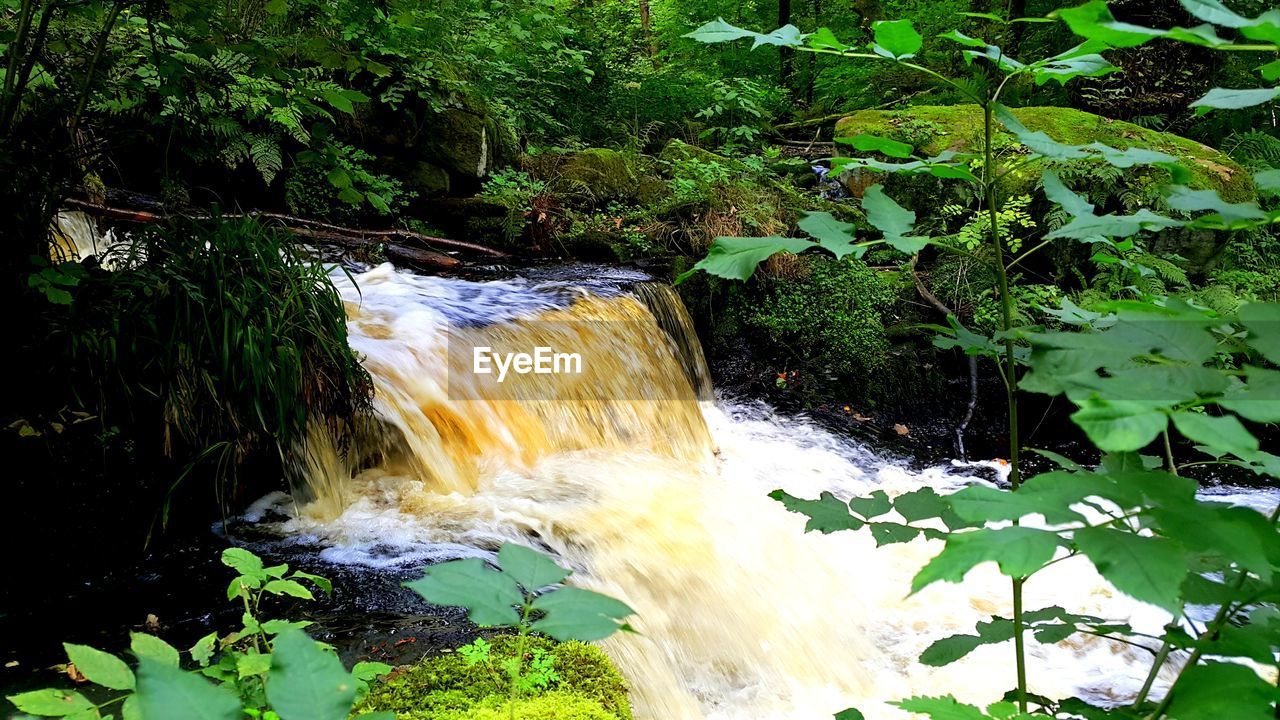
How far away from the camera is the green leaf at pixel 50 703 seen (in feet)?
3.10

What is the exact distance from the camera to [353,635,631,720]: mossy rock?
158 centimetres

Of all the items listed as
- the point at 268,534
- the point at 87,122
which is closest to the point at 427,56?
the point at 87,122

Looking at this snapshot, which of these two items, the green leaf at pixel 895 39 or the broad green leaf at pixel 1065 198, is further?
the broad green leaf at pixel 1065 198

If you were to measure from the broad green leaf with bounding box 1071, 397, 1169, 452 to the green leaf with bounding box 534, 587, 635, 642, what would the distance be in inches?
17.8

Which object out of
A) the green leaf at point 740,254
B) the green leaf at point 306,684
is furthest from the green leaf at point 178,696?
the green leaf at point 740,254

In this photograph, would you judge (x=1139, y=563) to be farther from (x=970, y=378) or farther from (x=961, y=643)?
(x=970, y=378)

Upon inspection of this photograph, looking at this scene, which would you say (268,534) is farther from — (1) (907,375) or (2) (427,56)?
(2) (427,56)

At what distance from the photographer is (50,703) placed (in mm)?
994

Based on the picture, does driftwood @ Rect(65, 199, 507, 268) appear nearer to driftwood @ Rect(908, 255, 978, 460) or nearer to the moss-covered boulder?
driftwood @ Rect(908, 255, 978, 460)

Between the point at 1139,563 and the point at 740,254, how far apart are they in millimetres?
564

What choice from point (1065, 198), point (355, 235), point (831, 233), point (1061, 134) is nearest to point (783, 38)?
point (831, 233)

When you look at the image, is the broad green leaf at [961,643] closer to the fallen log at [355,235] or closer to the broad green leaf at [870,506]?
the broad green leaf at [870,506]

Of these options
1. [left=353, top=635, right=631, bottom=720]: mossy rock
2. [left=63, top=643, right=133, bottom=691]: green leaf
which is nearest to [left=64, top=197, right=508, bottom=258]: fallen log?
[left=353, top=635, right=631, bottom=720]: mossy rock

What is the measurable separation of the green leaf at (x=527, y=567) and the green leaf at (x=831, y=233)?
51 cm
